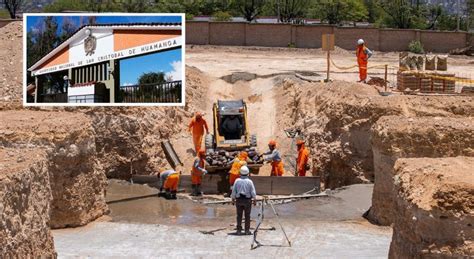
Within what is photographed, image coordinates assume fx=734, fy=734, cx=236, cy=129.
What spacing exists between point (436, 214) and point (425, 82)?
736 inches

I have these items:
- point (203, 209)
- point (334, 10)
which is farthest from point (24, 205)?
point (334, 10)

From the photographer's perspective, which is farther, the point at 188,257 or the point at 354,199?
the point at 354,199

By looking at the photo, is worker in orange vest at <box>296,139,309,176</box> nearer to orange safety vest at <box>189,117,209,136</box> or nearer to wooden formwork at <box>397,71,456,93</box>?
orange safety vest at <box>189,117,209,136</box>

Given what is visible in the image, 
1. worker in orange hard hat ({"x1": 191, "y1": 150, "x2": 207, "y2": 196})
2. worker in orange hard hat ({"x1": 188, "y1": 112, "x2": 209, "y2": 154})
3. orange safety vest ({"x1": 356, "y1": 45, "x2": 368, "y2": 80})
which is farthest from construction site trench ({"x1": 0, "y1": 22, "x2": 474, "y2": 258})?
orange safety vest ({"x1": 356, "y1": 45, "x2": 368, "y2": 80})

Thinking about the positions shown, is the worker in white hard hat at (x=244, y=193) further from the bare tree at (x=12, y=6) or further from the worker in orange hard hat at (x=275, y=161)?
the bare tree at (x=12, y=6)

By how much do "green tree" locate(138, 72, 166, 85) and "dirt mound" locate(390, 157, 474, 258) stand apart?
449 inches

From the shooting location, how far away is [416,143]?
16.1 meters

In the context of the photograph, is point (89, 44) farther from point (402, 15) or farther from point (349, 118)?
point (402, 15)

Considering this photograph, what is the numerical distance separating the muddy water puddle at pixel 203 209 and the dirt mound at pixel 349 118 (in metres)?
1.86

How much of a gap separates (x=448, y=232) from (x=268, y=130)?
1908cm

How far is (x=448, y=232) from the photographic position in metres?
8.82

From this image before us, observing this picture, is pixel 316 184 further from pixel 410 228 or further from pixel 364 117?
pixel 410 228

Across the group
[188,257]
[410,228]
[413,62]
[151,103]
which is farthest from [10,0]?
[410,228]

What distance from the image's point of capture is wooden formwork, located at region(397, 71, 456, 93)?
26627mm
